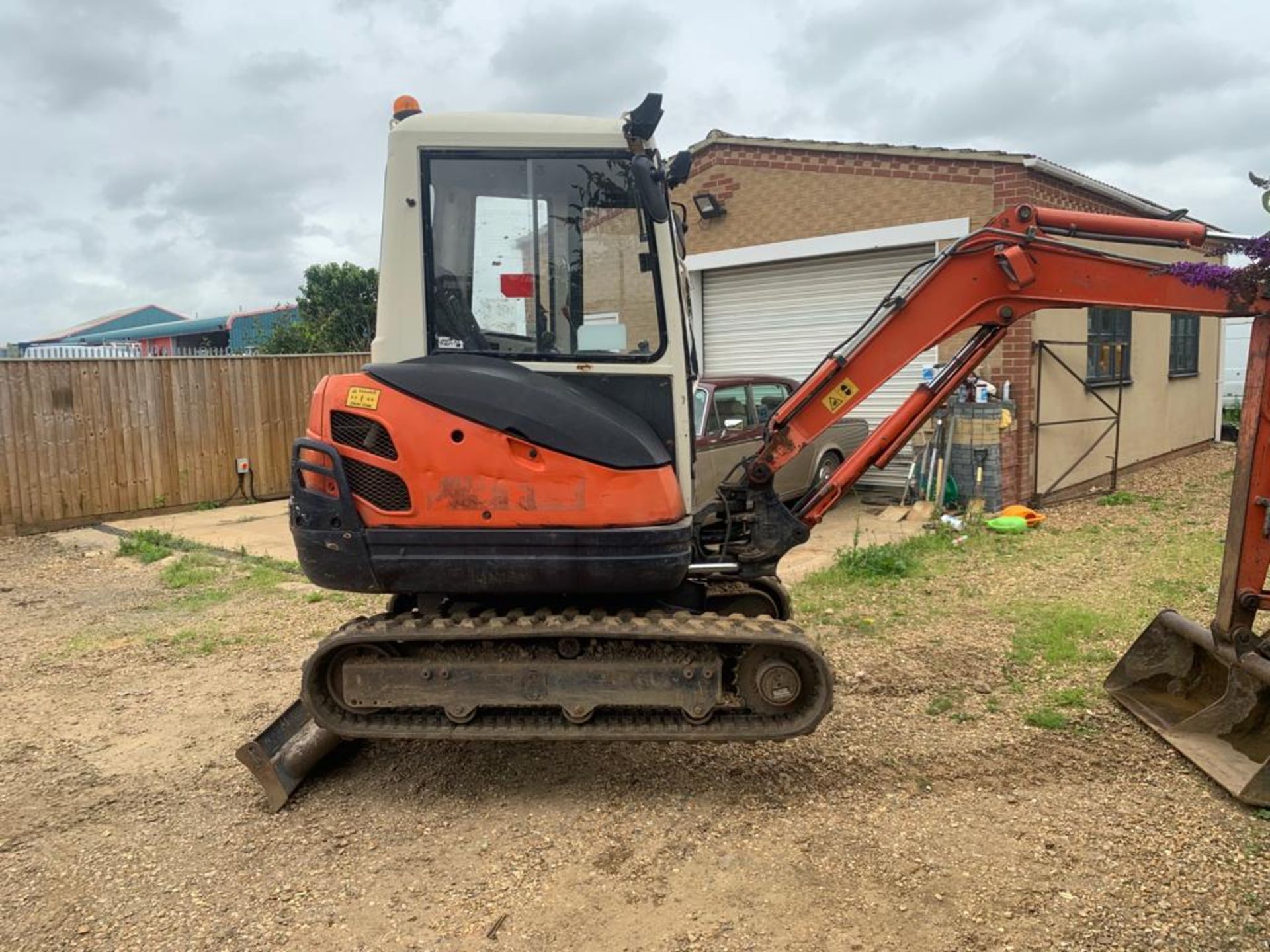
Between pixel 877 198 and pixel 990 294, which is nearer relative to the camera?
pixel 990 294

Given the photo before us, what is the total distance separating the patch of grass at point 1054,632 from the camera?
5.25 m

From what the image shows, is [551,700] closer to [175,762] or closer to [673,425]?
[673,425]

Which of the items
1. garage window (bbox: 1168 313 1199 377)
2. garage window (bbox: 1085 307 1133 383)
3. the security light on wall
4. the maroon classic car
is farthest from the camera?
garage window (bbox: 1168 313 1199 377)

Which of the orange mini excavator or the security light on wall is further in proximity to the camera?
the security light on wall

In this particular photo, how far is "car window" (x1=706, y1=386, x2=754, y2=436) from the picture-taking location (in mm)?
8805

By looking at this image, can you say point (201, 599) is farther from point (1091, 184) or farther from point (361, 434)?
point (1091, 184)

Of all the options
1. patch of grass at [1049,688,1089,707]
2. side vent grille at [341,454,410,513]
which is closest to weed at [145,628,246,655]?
side vent grille at [341,454,410,513]

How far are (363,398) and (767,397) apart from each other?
6.67 m

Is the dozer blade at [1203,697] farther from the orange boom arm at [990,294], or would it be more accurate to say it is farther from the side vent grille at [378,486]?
the side vent grille at [378,486]

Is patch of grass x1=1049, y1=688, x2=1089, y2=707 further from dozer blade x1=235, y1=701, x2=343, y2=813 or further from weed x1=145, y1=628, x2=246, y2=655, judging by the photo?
weed x1=145, y1=628, x2=246, y2=655

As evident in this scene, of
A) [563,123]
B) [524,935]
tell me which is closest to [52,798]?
[524,935]

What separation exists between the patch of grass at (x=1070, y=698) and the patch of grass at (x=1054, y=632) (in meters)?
0.46

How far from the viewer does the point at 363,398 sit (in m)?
3.54

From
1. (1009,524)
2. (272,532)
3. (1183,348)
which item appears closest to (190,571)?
(272,532)
